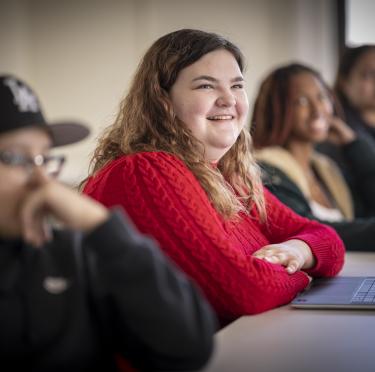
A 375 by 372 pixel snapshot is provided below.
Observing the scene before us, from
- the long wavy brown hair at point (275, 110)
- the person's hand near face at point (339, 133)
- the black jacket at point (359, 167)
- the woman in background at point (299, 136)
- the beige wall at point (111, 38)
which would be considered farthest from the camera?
the beige wall at point (111, 38)

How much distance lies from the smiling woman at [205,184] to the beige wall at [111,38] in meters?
3.16

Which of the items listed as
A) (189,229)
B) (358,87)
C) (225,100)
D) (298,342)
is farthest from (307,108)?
(298,342)

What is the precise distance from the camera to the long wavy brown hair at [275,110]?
120 inches

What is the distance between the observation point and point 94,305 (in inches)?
45.1

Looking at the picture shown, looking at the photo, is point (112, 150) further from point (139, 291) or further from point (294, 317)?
point (139, 291)

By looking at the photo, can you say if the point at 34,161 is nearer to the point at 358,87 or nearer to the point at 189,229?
the point at 189,229

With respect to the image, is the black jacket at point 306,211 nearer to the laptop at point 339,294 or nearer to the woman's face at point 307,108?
the woman's face at point 307,108

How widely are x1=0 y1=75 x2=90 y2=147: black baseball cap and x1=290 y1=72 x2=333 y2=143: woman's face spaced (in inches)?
77.7

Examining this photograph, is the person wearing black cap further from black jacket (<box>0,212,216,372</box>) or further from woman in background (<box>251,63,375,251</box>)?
woman in background (<box>251,63,375,251</box>)

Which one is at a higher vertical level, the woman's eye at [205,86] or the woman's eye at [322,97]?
the woman's eye at [205,86]

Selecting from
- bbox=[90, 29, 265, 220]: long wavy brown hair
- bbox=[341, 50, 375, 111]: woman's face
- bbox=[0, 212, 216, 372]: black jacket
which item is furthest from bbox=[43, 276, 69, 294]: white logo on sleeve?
bbox=[341, 50, 375, 111]: woman's face

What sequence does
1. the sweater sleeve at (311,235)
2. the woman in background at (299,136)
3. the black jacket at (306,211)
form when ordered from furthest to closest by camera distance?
the woman in background at (299,136) < the black jacket at (306,211) < the sweater sleeve at (311,235)

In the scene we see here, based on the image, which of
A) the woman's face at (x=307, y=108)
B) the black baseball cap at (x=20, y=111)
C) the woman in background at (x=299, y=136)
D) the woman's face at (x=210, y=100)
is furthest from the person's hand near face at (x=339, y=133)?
the black baseball cap at (x=20, y=111)

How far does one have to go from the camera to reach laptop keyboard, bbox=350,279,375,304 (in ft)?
5.32
